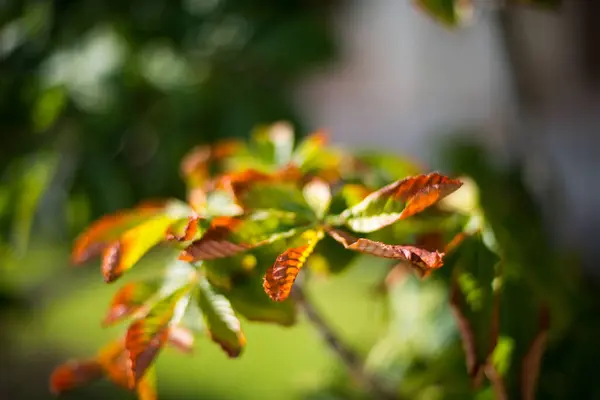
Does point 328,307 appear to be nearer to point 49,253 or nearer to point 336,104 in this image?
point 49,253

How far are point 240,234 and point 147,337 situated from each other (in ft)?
0.41

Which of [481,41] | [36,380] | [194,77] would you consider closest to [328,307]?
[36,380]

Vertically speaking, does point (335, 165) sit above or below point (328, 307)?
above

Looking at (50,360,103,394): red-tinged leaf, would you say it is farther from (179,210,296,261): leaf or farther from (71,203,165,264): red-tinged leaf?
(179,210,296,261): leaf

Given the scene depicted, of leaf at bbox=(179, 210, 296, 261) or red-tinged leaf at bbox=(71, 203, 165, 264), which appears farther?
red-tinged leaf at bbox=(71, 203, 165, 264)

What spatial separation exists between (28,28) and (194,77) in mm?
349

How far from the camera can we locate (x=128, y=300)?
72 cm

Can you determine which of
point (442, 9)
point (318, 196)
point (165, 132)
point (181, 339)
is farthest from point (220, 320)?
point (165, 132)

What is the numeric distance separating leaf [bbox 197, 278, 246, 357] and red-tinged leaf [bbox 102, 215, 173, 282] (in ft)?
0.22

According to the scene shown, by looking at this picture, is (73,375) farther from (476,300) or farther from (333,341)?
(476,300)

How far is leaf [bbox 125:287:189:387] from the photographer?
2.08 feet

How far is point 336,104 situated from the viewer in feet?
17.6

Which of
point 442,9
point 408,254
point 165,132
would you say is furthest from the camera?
point 165,132

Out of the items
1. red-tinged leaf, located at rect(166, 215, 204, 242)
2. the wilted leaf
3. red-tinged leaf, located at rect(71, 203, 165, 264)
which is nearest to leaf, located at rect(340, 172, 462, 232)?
the wilted leaf
